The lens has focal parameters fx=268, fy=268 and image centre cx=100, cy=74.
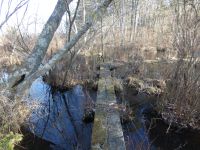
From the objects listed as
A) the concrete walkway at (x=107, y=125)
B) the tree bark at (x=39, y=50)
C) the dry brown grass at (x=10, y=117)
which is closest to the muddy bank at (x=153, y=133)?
the concrete walkway at (x=107, y=125)

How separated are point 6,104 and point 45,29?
73.3 inches

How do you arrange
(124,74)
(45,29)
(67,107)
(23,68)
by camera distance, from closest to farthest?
(23,68)
(45,29)
(67,107)
(124,74)

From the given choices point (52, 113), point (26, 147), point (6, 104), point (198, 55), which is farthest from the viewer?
point (52, 113)

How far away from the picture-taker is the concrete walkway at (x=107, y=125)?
393cm

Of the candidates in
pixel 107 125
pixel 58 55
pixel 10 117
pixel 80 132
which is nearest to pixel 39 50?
pixel 58 55

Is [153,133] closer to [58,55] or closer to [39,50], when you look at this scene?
[58,55]

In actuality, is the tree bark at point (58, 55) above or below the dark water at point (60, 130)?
above

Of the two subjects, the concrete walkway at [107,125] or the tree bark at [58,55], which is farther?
Answer: the concrete walkway at [107,125]

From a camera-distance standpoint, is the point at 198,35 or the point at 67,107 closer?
the point at 198,35

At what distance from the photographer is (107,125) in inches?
182

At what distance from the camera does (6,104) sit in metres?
4.34

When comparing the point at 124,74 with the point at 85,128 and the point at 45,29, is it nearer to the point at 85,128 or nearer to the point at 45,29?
the point at 85,128

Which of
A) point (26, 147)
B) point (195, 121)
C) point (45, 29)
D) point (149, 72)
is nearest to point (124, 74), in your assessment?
point (149, 72)

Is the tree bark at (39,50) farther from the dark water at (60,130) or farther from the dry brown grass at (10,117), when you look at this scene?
the dark water at (60,130)
